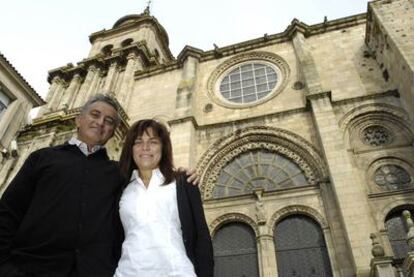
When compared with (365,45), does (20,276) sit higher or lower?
lower

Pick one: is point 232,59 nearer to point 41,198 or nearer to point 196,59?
point 196,59

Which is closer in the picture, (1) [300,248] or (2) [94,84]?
(1) [300,248]

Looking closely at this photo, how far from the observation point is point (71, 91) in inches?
731

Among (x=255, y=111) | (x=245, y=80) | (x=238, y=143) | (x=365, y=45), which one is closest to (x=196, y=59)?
(x=245, y=80)

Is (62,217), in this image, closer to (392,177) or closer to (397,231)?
(397,231)

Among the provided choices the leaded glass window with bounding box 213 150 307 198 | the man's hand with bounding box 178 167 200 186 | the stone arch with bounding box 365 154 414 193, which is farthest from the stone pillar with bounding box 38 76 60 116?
the man's hand with bounding box 178 167 200 186

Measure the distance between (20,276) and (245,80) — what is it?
13943mm

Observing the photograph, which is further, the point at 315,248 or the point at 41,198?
the point at 315,248

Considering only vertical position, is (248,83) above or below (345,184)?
above

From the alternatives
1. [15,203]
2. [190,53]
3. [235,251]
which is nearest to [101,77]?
[190,53]

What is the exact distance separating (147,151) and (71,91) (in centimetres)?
1770

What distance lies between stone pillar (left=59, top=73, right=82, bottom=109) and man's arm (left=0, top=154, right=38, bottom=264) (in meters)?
16.2

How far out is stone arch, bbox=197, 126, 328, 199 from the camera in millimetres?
11180

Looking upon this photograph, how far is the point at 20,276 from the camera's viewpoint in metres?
1.91
